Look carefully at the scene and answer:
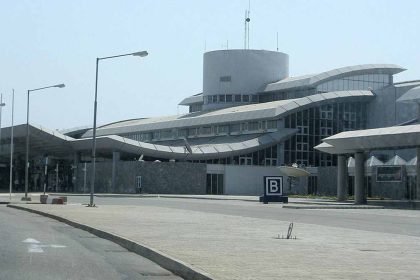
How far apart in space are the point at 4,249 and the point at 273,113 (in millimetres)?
71648

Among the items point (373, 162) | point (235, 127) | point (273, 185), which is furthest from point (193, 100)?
point (273, 185)

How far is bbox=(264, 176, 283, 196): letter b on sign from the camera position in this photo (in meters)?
51.7

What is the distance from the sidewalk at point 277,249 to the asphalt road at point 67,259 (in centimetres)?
79

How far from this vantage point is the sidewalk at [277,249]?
12.5m

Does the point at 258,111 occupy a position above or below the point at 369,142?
above

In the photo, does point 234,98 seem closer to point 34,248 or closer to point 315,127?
point 315,127

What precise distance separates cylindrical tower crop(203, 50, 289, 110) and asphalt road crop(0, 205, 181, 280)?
85145 mm

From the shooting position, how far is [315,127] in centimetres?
9088

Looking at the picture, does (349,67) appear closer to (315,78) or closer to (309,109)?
(315,78)

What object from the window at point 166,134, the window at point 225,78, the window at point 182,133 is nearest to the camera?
the window at point 182,133

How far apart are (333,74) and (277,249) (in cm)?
8283

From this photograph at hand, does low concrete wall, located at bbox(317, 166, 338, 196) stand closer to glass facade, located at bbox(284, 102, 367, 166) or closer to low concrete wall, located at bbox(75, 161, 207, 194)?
glass facade, located at bbox(284, 102, 367, 166)

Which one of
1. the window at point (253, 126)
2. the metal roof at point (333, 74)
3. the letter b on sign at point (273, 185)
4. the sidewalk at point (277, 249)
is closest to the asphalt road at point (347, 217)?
the sidewalk at point (277, 249)

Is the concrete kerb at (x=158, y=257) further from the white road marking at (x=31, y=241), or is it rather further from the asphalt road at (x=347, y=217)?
the asphalt road at (x=347, y=217)
